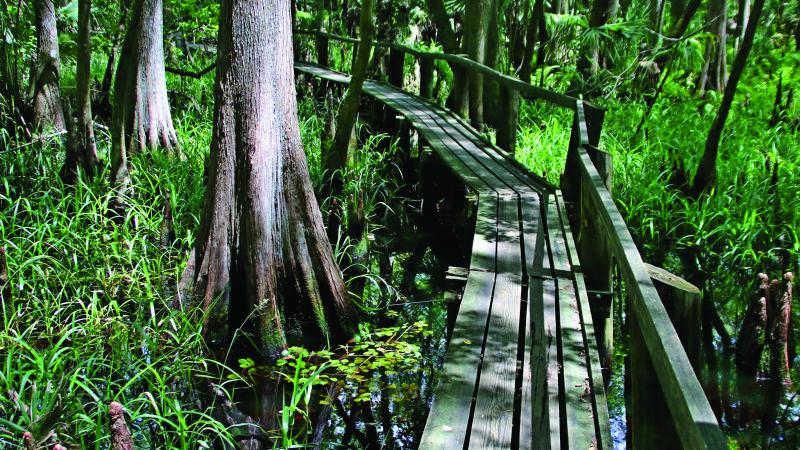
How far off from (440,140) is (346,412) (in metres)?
4.39

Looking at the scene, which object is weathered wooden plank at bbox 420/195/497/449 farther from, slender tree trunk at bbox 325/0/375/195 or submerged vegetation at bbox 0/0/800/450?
slender tree trunk at bbox 325/0/375/195

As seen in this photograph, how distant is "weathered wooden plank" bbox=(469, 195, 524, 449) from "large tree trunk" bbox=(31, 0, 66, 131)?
499cm

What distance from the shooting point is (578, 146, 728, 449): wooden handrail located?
4.85 ft

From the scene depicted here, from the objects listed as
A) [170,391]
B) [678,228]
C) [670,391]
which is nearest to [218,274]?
[170,391]

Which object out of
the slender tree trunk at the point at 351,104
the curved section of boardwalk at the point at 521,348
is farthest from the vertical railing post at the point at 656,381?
the slender tree trunk at the point at 351,104

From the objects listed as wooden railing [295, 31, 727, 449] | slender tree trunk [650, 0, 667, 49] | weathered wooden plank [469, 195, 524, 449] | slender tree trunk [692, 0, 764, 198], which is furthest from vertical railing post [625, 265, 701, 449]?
slender tree trunk [650, 0, 667, 49]

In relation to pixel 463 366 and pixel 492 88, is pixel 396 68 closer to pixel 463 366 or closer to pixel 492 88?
pixel 492 88

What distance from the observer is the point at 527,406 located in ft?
10.5

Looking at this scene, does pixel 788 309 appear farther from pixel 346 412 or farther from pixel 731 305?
pixel 346 412

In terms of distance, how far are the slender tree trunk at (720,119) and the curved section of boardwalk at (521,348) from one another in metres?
1.79

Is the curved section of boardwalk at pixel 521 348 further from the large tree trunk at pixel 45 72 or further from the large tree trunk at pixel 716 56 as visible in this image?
the large tree trunk at pixel 716 56

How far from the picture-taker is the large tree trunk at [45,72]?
7.56m

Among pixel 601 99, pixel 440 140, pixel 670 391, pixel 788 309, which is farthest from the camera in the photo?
pixel 601 99

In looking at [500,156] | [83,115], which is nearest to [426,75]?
[500,156]
